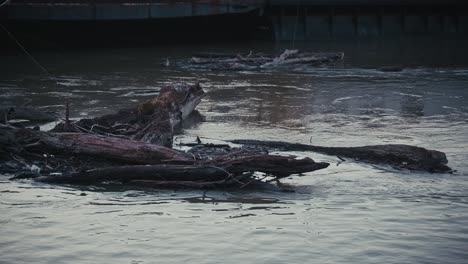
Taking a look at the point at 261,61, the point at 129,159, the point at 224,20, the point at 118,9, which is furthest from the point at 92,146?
the point at 224,20

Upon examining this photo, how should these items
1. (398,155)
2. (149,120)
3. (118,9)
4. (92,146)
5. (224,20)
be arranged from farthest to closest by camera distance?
(224,20) < (118,9) < (149,120) < (398,155) < (92,146)

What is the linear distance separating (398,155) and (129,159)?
3.57 metres

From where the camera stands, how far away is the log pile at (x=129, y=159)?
9.60 metres

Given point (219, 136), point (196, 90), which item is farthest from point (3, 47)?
point (219, 136)

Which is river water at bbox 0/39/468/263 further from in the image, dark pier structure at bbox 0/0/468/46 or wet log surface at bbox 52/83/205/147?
dark pier structure at bbox 0/0/468/46

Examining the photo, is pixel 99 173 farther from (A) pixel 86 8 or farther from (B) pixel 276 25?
(B) pixel 276 25

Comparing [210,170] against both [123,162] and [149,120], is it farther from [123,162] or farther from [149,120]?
[149,120]

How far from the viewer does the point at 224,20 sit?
34094mm

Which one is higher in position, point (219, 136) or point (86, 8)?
point (86, 8)

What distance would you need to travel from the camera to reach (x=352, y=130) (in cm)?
1393

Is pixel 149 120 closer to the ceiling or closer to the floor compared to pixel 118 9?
closer to the floor

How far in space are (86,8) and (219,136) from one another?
17.5 metres

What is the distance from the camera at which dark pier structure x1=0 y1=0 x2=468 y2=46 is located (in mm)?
29562

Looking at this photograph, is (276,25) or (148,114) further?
(276,25)
